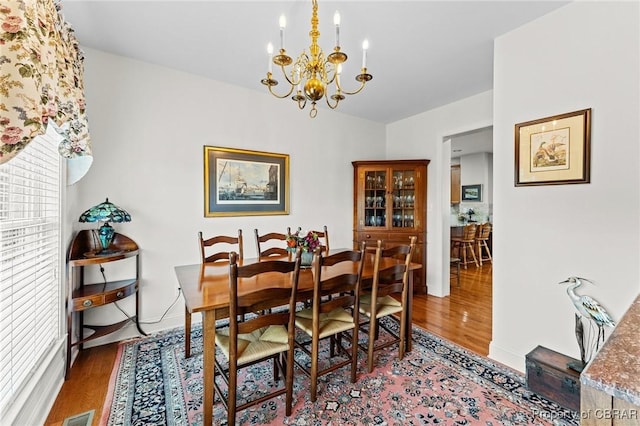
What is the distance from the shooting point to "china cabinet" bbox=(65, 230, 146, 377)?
6.81ft

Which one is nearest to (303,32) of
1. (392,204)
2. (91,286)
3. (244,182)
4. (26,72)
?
(244,182)

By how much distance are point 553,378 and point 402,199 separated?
2.67 m

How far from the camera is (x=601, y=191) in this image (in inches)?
69.6

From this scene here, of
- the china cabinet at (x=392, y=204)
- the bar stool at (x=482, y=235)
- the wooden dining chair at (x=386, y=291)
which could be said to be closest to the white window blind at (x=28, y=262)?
the wooden dining chair at (x=386, y=291)

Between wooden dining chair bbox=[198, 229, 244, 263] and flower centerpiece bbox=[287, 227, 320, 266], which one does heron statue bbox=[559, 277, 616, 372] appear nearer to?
flower centerpiece bbox=[287, 227, 320, 266]

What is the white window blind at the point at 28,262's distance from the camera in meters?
1.38

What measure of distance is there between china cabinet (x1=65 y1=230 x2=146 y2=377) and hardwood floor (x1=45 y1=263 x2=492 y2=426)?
0.15m

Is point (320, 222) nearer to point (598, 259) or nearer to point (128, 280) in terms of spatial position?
point (128, 280)

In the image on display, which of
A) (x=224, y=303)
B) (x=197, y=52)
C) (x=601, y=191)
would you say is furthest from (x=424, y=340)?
(x=197, y=52)

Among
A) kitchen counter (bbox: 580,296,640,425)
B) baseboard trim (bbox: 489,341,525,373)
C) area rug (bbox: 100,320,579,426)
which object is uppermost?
kitchen counter (bbox: 580,296,640,425)

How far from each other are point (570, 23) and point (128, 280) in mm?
4024

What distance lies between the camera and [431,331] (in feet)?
9.21

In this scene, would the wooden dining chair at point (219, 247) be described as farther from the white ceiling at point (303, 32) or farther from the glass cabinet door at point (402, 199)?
the glass cabinet door at point (402, 199)

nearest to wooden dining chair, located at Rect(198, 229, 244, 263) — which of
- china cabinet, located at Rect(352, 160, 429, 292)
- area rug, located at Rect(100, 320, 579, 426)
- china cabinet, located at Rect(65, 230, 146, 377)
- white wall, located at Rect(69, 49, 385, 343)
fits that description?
white wall, located at Rect(69, 49, 385, 343)
